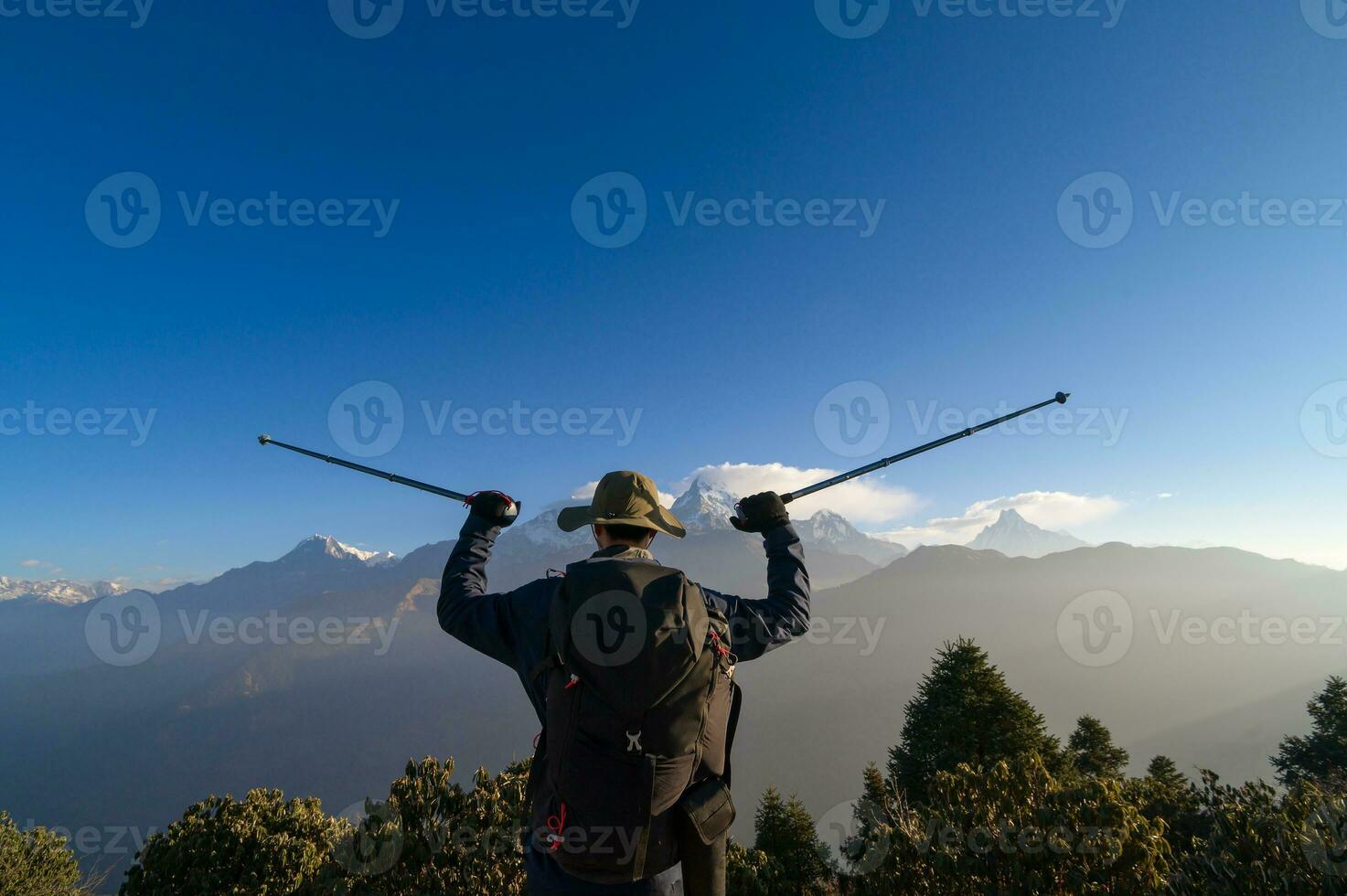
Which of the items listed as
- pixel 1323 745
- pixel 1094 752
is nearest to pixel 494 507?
pixel 1094 752

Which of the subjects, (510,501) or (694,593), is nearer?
(694,593)

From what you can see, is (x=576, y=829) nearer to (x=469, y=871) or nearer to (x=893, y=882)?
(x=893, y=882)

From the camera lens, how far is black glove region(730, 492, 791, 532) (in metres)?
5.37

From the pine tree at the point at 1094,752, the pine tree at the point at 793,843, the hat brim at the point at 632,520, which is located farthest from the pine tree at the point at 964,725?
the hat brim at the point at 632,520

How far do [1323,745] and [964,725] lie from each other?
878 inches

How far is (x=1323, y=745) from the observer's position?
104 feet

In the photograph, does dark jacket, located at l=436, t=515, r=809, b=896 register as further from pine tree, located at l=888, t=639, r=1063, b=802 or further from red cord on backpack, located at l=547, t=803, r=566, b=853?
pine tree, located at l=888, t=639, r=1063, b=802

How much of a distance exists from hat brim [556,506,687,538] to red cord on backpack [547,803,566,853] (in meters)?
1.79

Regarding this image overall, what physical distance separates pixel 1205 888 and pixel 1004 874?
2.77 metres

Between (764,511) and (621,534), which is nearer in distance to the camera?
(621,534)

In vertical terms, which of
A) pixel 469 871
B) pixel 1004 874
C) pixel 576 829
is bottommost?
pixel 469 871

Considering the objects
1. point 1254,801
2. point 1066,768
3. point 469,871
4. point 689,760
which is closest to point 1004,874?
point 1254,801

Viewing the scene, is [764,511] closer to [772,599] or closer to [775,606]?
[772,599]

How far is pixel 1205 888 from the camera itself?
23.7 ft
